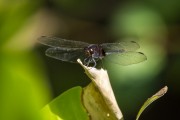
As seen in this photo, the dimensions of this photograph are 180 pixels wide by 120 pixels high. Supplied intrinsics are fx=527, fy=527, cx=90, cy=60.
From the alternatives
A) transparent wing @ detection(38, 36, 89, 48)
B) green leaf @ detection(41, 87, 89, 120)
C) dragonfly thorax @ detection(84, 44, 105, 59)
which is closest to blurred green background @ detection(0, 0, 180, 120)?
transparent wing @ detection(38, 36, 89, 48)

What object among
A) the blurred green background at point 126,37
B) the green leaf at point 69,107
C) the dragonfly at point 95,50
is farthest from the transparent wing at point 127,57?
the green leaf at point 69,107

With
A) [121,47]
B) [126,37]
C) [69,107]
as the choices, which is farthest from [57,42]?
[69,107]

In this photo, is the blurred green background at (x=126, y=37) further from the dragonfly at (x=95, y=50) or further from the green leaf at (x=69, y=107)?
the green leaf at (x=69, y=107)

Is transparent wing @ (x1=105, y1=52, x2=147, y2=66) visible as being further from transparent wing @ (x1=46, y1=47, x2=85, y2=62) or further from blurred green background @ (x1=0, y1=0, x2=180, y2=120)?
blurred green background @ (x1=0, y1=0, x2=180, y2=120)

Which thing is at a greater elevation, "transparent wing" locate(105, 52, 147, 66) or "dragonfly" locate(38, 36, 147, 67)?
"dragonfly" locate(38, 36, 147, 67)

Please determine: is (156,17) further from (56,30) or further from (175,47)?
(56,30)

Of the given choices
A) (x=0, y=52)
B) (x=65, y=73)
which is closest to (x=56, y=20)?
(x=65, y=73)
